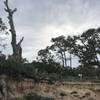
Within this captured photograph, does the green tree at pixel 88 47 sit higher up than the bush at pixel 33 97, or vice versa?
the green tree at pixel 88 47

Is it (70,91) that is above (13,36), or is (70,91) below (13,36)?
below

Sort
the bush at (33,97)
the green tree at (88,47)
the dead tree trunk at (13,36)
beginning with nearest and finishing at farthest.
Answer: the bush at (33,97) → the dead tree trunk at (13,36) → the green tree at (88,47)

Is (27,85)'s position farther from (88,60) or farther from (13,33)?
(88,60)

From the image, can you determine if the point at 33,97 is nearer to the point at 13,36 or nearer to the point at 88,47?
the point at 13,36

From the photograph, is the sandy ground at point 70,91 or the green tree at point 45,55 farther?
the green tree at point 45,55

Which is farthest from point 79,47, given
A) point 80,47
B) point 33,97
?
point 33,97

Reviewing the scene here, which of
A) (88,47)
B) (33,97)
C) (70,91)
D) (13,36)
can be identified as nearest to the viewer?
(33,97)

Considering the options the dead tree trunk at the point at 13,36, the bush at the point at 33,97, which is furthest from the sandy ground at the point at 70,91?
the dead tree trunk at the point at 13,36

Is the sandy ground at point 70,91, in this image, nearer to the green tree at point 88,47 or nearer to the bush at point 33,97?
the bush at point 33,97

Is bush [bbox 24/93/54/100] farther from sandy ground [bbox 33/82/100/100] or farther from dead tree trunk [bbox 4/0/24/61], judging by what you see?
dead tree trunk [bbox 4/0/24/61]

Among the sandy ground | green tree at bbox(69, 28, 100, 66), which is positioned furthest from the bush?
green tree at bbox(69, 28, 100, 66)

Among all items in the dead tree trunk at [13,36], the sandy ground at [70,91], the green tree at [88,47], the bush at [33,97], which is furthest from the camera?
the green tree at [88,47]

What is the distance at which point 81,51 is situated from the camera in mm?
54188

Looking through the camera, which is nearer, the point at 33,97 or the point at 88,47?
the point at 33,97
